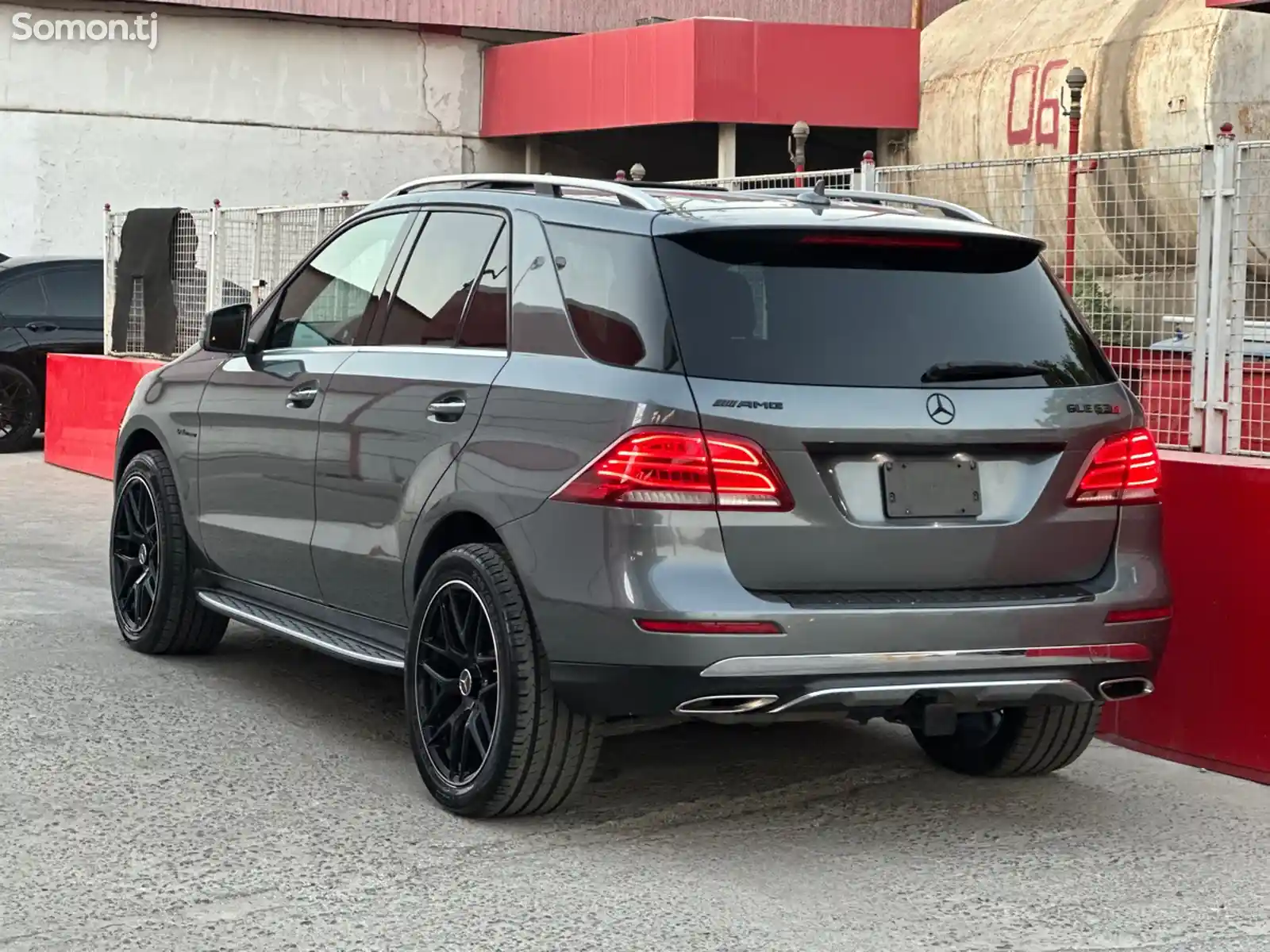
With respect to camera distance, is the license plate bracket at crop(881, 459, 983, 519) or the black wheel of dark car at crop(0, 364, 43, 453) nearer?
the license plate bracket at crop(881, 459, 983, 519)

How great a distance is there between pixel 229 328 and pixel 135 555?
1.36m

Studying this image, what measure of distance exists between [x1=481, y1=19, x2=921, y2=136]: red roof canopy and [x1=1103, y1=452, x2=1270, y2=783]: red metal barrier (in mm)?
22201

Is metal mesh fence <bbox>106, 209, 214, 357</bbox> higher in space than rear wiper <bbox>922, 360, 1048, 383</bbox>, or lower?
higher

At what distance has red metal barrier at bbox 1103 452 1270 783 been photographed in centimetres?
639

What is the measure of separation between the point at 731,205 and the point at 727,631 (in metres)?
A: 1.37

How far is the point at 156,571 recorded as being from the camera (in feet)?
25.4

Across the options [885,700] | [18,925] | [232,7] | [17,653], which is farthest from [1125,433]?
[232,7]

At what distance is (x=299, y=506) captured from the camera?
6570 mm

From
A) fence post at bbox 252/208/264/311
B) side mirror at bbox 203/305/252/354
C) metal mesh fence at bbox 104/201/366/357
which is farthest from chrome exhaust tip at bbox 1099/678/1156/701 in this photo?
fence post at bbox 252/208/264/311

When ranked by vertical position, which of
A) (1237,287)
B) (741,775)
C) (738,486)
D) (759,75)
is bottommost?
(741,775)

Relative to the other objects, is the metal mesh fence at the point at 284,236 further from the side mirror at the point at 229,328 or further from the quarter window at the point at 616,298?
the quarter window at the point at 616,298

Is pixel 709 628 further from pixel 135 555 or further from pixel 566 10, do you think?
pixel 566 10

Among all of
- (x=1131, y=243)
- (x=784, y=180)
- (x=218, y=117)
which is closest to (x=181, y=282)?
(x=784, y=180)

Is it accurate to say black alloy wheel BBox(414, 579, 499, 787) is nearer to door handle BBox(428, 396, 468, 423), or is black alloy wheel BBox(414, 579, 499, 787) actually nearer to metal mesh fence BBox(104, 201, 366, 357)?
door handle BBox(428, 396, 468, 423)
